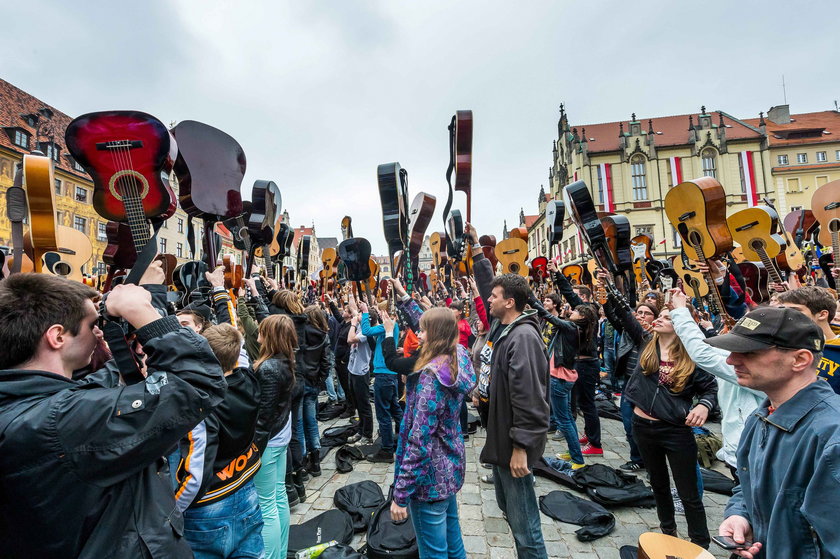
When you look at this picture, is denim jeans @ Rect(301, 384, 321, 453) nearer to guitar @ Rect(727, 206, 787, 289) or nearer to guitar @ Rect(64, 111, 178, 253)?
guitar @ Rect(64, 111, 178, 253)

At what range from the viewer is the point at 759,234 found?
215 inches

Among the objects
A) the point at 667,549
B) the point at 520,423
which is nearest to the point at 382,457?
the point at 520,423

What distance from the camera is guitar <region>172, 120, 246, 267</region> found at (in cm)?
251

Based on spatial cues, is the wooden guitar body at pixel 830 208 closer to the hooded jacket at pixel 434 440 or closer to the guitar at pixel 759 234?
the guitar at pixel 759 234

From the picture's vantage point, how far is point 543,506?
4242 millimetres

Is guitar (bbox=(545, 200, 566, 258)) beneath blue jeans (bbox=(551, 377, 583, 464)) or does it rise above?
above

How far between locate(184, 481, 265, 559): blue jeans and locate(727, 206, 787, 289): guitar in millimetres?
6357

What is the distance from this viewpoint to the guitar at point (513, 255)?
8.12m

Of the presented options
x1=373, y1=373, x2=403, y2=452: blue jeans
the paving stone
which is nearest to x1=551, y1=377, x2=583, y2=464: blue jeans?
the paving stone

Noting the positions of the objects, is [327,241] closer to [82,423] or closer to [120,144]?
[120,144]

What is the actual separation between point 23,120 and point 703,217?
3670 centimetres

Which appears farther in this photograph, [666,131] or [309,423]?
[666,131]

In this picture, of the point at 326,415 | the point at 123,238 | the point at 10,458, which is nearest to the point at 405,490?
the point at 10,458

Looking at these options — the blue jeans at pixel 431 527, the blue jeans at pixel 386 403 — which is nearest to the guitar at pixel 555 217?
the blue jeans at pixel 386 403
